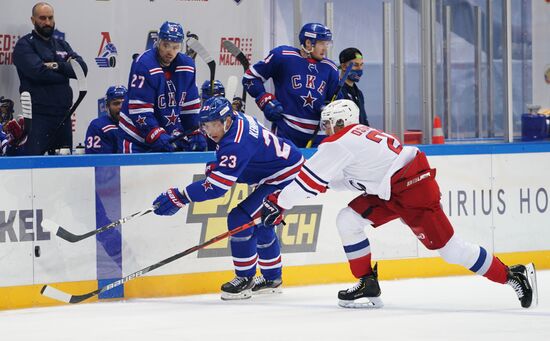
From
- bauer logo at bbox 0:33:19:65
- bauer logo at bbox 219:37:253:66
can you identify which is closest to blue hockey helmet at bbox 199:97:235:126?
bauer logo at bbox 0:33:19:65

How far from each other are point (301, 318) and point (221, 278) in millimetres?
1001

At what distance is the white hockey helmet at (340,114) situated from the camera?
5.16 m

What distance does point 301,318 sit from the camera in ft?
16.4

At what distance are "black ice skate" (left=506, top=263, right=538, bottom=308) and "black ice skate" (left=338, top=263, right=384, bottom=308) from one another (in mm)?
568

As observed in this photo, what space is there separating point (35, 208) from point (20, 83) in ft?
3.88

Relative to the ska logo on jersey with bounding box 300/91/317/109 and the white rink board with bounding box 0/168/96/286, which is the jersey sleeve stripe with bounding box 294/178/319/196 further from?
the ska logo on jersey with bounding box 300/91/317/109

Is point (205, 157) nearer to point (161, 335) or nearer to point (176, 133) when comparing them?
point (176, 133)

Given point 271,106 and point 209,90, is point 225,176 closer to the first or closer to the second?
point 271,106

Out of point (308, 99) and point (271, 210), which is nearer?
point (271, 210)

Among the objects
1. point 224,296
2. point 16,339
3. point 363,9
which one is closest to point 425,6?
point 363,9

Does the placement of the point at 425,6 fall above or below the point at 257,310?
above

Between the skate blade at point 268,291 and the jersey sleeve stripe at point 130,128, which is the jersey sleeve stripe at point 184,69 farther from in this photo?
the skate blade at point 268,291

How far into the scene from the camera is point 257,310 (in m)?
5.28

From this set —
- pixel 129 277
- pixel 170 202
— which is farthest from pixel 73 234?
pixel 170 202
